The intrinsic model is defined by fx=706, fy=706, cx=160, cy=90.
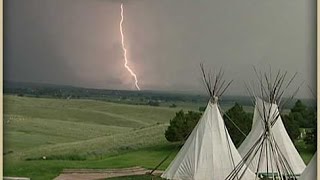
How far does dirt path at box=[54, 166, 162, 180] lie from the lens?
70.7 inches

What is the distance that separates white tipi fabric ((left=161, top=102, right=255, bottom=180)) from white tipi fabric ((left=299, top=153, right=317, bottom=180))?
13 cm

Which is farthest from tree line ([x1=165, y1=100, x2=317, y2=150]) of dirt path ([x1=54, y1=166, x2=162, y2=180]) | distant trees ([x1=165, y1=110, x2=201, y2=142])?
dirt path ([x1=54, y1=166, x2=162, y2=180])

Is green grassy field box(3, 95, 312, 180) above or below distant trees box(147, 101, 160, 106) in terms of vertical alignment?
below

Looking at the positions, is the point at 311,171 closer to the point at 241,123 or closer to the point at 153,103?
the point at 241,123

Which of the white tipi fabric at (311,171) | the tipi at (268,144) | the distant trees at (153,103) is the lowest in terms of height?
the white tipi fabric at (311,171)

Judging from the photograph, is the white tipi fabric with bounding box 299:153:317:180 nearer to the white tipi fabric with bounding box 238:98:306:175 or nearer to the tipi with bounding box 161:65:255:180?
the white tipi fabric with bounding box 238:98:306:175

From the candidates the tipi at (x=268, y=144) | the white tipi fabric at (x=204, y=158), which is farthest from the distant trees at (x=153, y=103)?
the tipi at (x=268, y=144)

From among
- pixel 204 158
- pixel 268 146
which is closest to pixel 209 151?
pixel 204 158

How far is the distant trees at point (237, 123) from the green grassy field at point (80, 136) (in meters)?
0.03

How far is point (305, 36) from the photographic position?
5.93 ft

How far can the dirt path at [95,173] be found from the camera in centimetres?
180

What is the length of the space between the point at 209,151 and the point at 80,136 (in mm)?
333

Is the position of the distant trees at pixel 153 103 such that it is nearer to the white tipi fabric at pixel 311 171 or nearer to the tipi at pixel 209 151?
the tipi at pixel 209 151

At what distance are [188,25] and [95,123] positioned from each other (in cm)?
35
